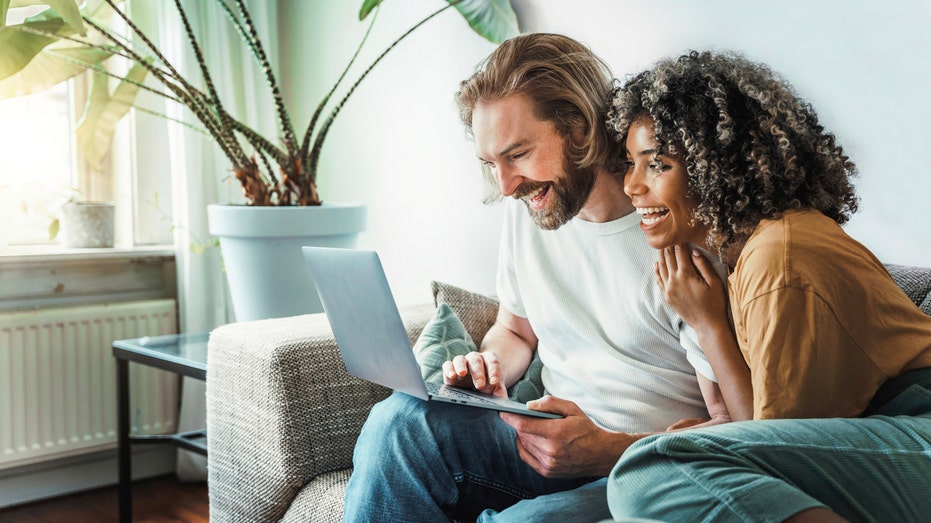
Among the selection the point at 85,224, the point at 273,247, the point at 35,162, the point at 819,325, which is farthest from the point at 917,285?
the point at 35,162

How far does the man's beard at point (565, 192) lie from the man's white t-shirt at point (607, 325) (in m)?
0.05

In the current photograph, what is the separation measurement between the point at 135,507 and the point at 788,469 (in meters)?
2.05

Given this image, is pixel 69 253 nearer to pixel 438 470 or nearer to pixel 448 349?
pixel 448 349

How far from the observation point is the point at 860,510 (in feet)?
2.89

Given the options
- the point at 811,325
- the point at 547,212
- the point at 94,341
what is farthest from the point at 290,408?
the point at 94,341

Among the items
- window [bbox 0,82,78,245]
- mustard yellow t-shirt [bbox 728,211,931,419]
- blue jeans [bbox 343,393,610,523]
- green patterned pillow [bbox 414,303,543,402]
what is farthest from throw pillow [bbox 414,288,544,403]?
window [bbox 0,82,78,245]

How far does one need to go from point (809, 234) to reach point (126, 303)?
2112 millimetres

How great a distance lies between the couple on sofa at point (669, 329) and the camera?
891 mm

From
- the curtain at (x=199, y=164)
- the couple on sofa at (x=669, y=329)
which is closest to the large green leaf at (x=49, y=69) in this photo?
the curtain at (x=199, y=164)

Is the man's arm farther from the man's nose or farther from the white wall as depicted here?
the white wall

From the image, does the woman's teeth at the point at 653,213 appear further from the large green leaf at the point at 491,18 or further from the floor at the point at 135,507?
the floor at the point at 135,507

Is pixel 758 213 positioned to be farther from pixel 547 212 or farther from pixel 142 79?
pixel 142 79

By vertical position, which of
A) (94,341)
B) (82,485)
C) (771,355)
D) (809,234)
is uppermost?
(809,234)

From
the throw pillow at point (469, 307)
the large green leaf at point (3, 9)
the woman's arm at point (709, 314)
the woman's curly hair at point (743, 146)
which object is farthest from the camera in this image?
the large green leaf at point (3, 9)
